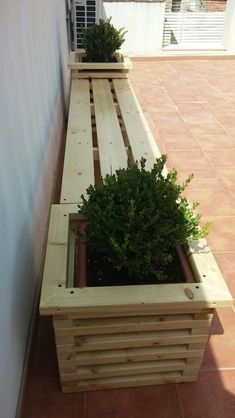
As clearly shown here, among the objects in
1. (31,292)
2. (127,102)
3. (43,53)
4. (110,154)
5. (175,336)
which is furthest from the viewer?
(127,102)

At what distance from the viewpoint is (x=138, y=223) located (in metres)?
1.38

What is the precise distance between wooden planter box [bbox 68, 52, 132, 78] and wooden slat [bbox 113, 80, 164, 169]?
0.16 meters

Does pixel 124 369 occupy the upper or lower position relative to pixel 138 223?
lower

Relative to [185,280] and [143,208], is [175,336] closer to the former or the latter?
[185,280]

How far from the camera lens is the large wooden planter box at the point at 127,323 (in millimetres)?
1287

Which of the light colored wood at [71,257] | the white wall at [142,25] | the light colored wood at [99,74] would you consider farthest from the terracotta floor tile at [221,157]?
the white wall at [142,25]

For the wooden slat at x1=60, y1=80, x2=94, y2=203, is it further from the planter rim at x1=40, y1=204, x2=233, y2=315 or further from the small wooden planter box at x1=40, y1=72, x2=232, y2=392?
the planter rim at x1=40, y1=204, x2=233, y2=315

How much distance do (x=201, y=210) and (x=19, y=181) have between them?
1586mm

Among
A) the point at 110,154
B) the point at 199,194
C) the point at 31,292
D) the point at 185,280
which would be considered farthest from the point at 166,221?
the point at 199,194

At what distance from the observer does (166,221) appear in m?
1.40

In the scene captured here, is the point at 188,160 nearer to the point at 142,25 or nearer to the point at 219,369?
the point at 219,369

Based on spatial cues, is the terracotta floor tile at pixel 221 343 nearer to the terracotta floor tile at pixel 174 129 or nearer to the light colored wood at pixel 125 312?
the light colored wood at pixel 125 312

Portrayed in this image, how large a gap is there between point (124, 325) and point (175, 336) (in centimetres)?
21

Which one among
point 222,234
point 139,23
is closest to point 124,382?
point 222,234
